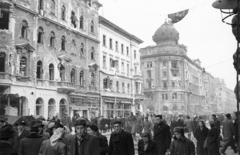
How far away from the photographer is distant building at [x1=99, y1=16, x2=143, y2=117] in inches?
1598

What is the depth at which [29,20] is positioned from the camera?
27.8 metres

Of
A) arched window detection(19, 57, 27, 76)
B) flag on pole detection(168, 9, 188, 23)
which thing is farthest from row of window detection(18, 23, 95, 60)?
flag on pole detection(168, 9, 188, 23)

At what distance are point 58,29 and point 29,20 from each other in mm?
4417

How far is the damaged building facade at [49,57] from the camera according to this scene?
2514 cm

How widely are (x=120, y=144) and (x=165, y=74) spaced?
6461 centimetres

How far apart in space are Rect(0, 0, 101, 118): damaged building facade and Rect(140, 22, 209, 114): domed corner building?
33.5 metres

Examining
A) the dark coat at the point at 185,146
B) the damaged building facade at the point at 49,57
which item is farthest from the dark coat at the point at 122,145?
the damaged building facade at the point at 49,57

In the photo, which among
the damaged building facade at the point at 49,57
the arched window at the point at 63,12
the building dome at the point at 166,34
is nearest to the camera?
the damaged building facade at the point at 49,57

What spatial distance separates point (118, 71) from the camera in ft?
145

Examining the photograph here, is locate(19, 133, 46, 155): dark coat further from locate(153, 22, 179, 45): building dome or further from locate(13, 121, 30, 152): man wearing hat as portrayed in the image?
locate(153, 22, 179, 45): building dome

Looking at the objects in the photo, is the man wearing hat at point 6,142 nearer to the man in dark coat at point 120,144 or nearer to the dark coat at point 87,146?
the dark coat at point 87,146

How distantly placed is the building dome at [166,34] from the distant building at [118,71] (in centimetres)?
2092

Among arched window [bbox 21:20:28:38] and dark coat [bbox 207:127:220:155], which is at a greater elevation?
arched window [bbox 21:20:28:38]

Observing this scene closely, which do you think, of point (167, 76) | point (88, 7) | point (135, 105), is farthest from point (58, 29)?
point (167, 76)
